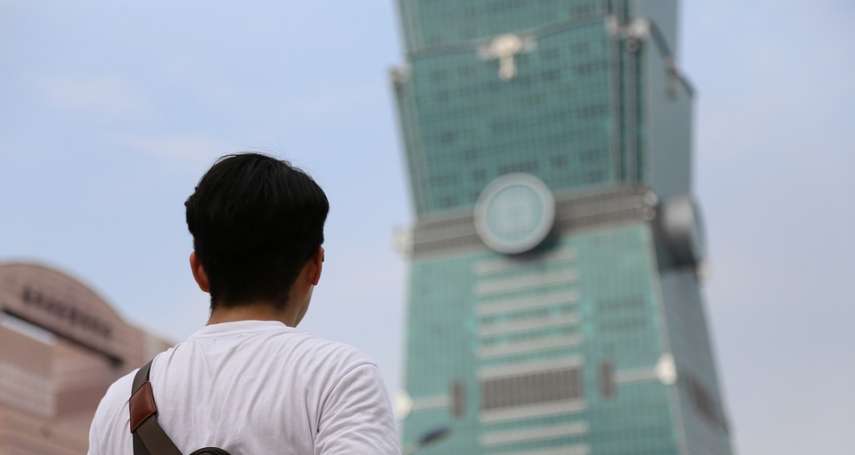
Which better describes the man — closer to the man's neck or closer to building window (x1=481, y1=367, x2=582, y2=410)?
the man's neck

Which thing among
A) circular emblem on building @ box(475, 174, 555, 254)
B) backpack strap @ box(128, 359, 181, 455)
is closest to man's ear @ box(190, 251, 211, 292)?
backpack strap @ box(128, 359, 181, 455)

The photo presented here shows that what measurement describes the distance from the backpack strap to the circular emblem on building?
129771 mm

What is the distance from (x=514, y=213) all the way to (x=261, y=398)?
434 ft

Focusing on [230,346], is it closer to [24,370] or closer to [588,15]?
[24,370]

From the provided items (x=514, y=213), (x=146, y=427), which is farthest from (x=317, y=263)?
(x=514, y=213)

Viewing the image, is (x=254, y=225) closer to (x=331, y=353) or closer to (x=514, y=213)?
(x=331, y=353)

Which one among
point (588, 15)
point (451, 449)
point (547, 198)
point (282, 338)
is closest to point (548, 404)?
point (451, 449)

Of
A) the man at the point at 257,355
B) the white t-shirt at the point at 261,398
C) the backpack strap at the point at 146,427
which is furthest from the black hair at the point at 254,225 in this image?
the backpack strap at the point at 146,427

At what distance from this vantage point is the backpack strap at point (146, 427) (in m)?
3.69

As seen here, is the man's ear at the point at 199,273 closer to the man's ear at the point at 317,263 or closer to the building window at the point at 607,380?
the man's ear at the point at 317,263

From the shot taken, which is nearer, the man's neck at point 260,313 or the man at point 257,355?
the man at point 257,355

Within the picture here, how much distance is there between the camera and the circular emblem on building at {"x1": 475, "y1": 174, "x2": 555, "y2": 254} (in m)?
134

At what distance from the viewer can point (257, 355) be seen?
12.5 feet

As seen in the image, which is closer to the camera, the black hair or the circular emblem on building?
the black hair
